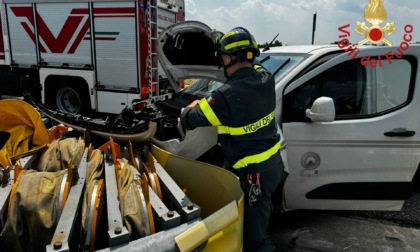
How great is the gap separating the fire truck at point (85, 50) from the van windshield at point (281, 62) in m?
3.89

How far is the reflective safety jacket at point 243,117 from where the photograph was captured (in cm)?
219

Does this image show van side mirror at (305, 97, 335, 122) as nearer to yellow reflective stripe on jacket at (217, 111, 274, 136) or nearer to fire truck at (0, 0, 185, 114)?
yellow reflective stripe on jacket at (217, 111, 274, 136)

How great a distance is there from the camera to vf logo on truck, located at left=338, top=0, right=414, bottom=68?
3031 mm

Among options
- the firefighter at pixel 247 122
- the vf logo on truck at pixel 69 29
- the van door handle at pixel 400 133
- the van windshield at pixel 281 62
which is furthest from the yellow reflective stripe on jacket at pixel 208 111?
the vf logo on truck at pixel 69 29

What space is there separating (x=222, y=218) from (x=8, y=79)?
8.34 metres

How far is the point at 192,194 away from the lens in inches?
93.1

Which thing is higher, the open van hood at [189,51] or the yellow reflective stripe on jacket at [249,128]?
the open van hood at [189,51]

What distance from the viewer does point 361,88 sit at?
3.07 metres

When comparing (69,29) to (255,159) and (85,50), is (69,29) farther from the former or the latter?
(255,159)

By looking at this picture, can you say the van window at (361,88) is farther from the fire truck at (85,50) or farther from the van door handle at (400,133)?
the fire truck at (85,50)

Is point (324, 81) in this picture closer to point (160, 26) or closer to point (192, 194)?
point (192, 194)

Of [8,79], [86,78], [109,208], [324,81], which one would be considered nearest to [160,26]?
[86,78]

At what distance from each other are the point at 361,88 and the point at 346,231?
1.36 metres

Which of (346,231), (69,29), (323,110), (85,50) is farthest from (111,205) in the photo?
(69,29)
